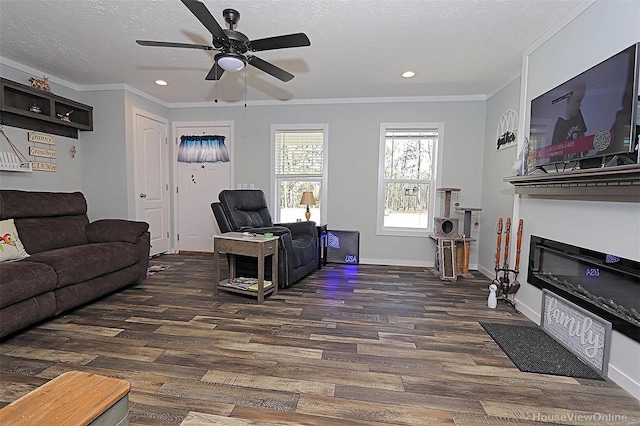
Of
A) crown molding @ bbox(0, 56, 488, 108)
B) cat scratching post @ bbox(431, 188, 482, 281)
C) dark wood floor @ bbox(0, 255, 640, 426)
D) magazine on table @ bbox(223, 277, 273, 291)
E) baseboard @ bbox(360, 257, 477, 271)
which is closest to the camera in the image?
dark wood floor @ bbox(0, 255, 640, 426)

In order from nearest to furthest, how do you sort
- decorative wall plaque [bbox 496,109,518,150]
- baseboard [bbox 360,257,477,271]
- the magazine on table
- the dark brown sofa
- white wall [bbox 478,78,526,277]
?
1. the dark brown sofa
2. the magazine on table
3. decorative wall plaque [bbox 496,109,518,150]
4. white wall [bbox 478,78,526,277]
5. baseboard [bbox 360,257,477,271]

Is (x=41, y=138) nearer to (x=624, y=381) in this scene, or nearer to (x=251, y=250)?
(x=251, y=250)

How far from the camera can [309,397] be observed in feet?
5.66

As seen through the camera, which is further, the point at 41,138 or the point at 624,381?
the point at 41,138

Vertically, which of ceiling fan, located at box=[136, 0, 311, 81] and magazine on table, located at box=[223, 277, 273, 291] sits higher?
ceiling fan, located at box=[136, 0, 311, 81]

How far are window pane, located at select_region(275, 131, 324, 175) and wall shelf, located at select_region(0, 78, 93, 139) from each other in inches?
104

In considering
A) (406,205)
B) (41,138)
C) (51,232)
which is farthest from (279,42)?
(41,138)

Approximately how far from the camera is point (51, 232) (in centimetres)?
316

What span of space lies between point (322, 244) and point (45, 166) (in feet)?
12.0

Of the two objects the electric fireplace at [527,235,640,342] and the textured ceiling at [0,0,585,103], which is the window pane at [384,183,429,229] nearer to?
the textured ceiling at [0,0,585,103]

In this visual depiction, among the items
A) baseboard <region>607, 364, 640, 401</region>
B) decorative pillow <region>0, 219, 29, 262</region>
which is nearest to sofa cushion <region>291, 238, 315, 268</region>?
decorative pillow <region>0, 219, 29, 262</region>

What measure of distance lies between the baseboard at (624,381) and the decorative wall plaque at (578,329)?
3cm

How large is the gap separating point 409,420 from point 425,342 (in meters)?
0.86

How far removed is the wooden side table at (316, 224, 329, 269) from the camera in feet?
14.9
